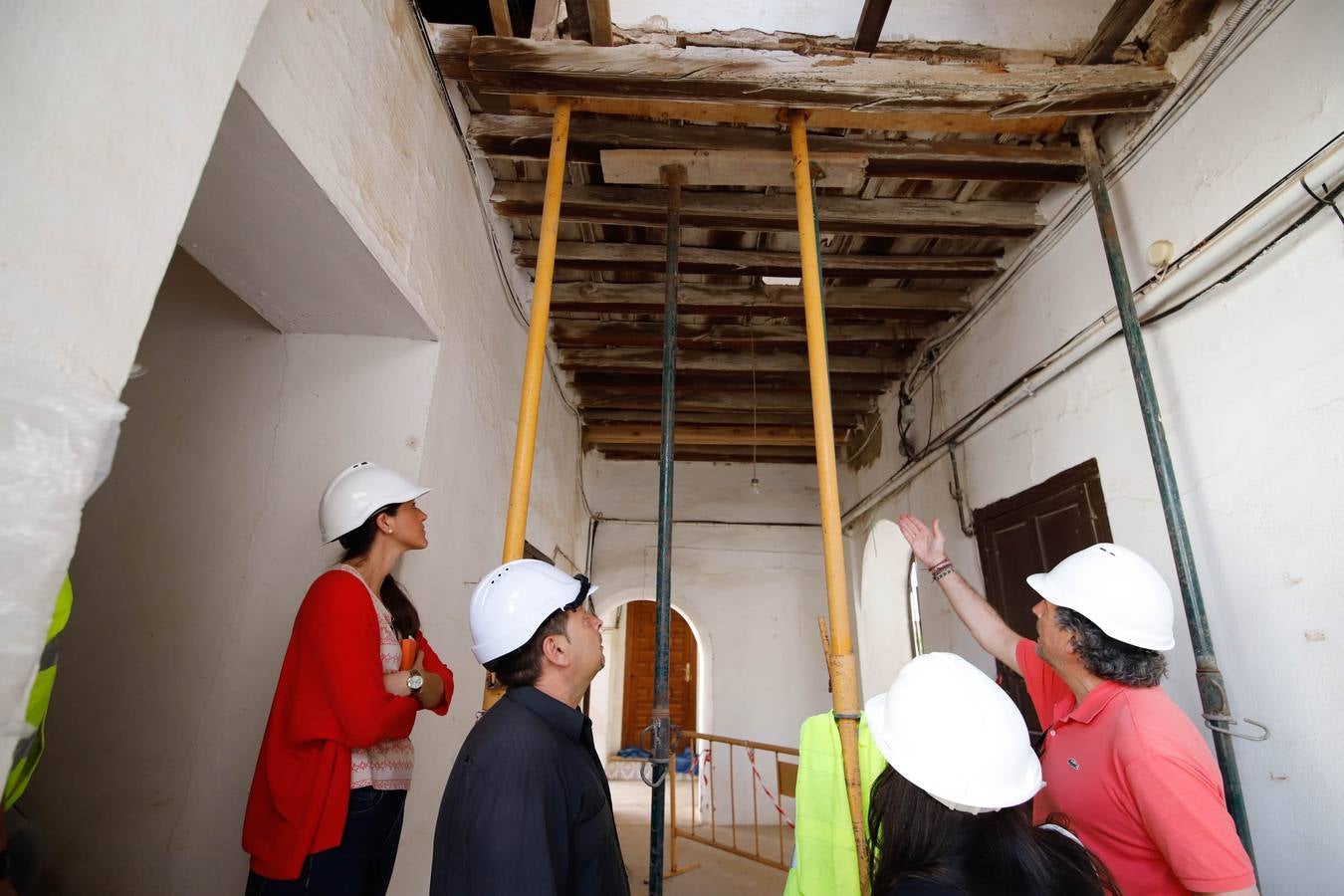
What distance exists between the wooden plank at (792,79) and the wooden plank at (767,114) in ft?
0.21

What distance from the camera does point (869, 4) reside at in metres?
2.14

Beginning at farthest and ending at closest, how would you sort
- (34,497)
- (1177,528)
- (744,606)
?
1. (744,606)
2. (1177,528)
3. (34,497)

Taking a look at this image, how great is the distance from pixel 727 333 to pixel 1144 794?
11.9 ft

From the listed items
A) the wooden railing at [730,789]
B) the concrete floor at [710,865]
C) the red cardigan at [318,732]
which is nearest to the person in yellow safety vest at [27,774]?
the red cardigan at [318,732]

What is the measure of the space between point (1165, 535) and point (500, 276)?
3.05 metres

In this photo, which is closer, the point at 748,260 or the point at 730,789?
the point at 748,260

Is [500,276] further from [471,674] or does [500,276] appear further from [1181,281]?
[1181,281]

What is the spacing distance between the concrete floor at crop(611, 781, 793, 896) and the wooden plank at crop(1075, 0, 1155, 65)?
4553mm

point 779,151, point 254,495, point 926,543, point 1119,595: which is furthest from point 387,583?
point 779,151

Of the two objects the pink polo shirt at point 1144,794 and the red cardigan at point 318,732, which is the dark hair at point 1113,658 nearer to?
the pink polo shirt at point 1144,794

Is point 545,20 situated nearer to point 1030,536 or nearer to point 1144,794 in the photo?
point 1144,794

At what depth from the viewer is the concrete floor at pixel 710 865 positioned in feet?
13.3

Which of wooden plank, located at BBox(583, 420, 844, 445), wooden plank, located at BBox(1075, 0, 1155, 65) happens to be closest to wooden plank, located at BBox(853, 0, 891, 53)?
wooden plank, located at BBox(1075, 0, 1155, 65)

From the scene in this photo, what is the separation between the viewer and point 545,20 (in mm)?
2305
